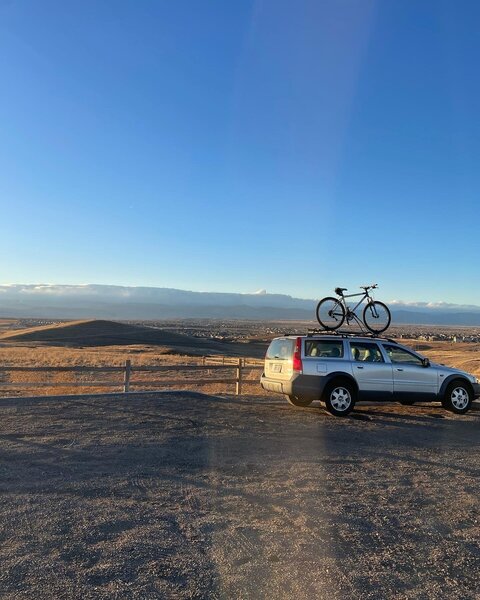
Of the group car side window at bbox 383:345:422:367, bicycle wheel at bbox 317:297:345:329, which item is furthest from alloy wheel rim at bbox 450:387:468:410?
bicycle wheel at bbox 317:297:345:329

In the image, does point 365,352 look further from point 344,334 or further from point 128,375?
point 128,375

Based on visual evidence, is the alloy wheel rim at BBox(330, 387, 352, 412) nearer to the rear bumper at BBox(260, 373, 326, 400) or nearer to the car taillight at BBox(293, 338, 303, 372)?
the rear bumper at BBox(260, 373, 326, 400)

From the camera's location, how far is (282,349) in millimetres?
12430

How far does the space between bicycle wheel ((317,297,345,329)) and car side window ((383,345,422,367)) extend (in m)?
1.25

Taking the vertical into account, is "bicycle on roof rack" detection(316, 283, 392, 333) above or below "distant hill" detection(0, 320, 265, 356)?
above

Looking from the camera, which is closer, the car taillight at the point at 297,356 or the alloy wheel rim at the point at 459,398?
the car taillight at the point at 297,356

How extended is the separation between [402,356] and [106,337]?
60.6 m

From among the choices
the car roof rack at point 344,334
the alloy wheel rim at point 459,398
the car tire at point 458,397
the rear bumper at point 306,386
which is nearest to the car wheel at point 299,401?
the rear bumper at point 306,386

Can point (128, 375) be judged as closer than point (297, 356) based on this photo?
No

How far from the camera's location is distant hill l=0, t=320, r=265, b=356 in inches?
2368

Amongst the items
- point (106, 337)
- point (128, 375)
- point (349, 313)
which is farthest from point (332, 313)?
point (106, 337)

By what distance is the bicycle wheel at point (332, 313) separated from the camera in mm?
13117

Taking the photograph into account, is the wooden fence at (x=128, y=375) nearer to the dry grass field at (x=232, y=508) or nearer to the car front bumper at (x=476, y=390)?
the dry grass field at (x=232, y=508)

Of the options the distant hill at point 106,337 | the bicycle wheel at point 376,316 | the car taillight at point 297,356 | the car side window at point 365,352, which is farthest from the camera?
the distant hill at point 106,337
